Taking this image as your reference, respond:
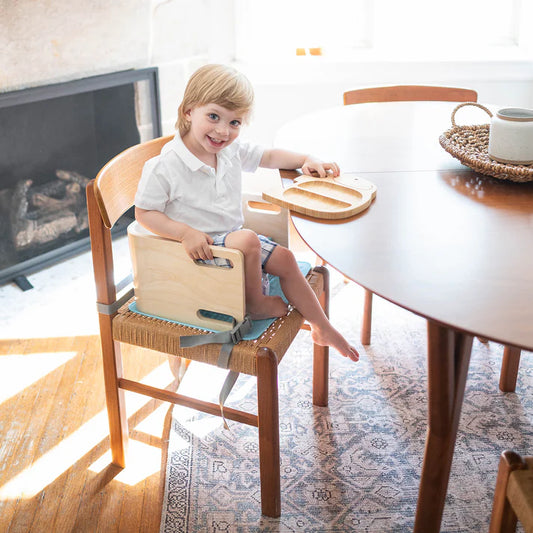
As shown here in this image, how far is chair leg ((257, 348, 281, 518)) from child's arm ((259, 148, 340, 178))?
1.60 ft

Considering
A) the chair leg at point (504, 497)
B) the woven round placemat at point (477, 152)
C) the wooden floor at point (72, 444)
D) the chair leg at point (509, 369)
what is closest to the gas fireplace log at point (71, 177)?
the wooden floor at point (72, 444)

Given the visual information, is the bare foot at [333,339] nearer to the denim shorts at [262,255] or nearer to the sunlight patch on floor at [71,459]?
the denim shorts at [262,255]

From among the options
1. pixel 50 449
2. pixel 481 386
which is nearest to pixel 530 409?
pixel 481 386

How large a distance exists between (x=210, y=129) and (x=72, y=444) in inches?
36.7

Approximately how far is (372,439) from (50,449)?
34.0 inches

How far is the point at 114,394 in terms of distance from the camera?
1.56m

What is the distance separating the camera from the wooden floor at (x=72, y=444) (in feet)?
5.03

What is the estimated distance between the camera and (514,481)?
100cm

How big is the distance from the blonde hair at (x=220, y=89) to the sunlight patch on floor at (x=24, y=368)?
105 cm

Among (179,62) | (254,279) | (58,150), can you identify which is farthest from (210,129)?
(179,62)

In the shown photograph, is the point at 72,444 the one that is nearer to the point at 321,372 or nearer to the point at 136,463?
the point at 136,463

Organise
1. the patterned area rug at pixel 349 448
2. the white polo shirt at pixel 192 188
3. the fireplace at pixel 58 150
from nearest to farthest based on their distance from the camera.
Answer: the white polo shirt at pixel 192 188 → the patterned area rug at pixel 349 448 → the fireplace at pixel 58 150

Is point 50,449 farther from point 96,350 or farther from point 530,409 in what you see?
point 530,409

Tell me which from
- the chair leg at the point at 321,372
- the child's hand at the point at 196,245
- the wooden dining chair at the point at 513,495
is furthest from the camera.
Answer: the chair leg at the point at 321,372
